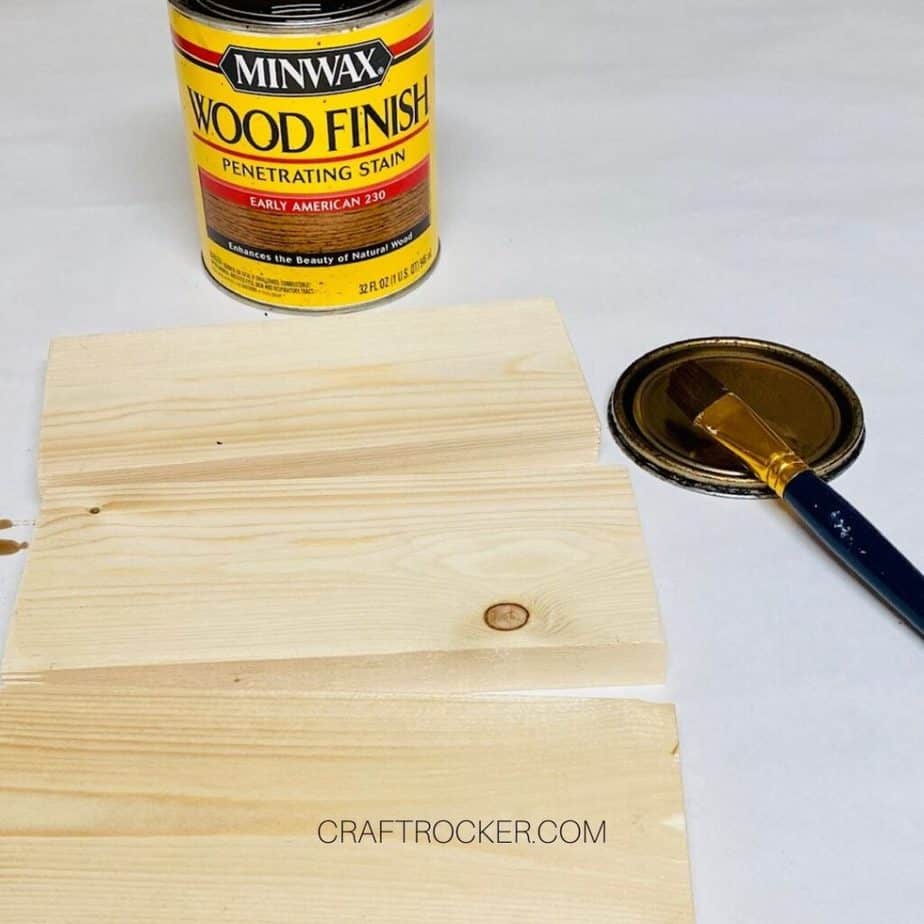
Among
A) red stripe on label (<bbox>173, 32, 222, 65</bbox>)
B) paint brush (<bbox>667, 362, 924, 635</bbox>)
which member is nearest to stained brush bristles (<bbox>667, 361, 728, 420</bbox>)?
paint brush (<bbox>667, 362, 924, 635</bbox>)

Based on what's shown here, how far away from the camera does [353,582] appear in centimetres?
104

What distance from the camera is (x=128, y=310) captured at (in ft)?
4.77

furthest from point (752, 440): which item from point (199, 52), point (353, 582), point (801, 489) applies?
point (199, 52)

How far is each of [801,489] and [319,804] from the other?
48 cm

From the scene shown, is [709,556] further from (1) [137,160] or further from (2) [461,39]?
(2) [461,39]

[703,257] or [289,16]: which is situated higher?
[289,16]

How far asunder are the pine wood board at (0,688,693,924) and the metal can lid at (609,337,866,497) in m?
0.32

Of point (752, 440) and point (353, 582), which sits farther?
point (752, 440)

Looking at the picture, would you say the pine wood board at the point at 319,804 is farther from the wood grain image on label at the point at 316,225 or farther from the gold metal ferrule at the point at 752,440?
the wood grain image on label at the point at 316,225

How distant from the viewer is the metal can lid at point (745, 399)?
1.20 m

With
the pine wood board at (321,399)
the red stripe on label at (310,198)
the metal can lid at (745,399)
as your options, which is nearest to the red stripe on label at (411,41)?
the red stripe on label at (310,198)

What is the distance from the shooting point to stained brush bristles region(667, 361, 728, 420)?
1197mm

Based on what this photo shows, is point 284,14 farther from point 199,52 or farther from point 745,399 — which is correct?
point 745,399

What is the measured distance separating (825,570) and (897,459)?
0.18m
